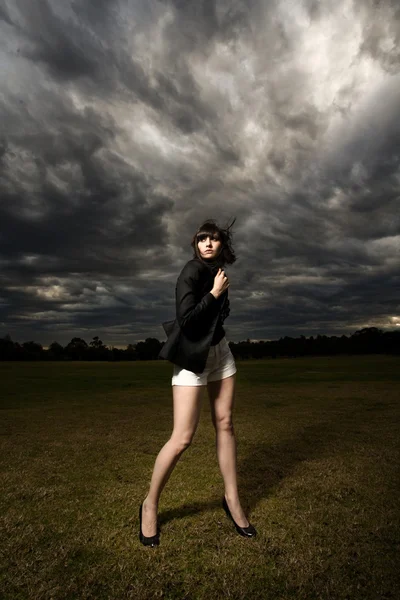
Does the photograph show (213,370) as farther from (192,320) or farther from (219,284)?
(219,284)

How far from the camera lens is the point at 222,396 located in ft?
11.9

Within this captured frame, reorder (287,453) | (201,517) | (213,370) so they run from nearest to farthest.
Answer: (213,370)
(201,517)
(287,453)

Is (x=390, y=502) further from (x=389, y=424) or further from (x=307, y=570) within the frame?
(x=389, y=424)

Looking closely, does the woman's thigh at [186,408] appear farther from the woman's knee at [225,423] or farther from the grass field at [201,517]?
the grass field at [201,517]

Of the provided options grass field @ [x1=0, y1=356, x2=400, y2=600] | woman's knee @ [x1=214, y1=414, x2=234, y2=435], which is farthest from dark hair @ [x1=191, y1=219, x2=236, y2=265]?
grass field @ [x1=0, y1=356, x2=400, y2=600]

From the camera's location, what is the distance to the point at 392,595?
2.66 m

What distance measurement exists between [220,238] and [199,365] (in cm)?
121

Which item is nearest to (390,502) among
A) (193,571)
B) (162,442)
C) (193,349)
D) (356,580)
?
(356,580)

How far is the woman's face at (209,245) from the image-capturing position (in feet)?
11.9

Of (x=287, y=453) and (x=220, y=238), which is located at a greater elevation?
(x=220, y=238)

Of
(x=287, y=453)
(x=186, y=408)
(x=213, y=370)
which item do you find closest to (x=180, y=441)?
(x=186, y=408)

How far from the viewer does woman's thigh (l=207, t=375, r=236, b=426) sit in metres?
3.60

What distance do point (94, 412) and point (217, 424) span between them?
7920 mm

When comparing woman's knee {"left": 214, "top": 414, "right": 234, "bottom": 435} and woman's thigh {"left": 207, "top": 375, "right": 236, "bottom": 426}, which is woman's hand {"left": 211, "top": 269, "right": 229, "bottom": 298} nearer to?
woman's thigh {"left": 207, "top": 375, "right": 236, "bottom": 426}
